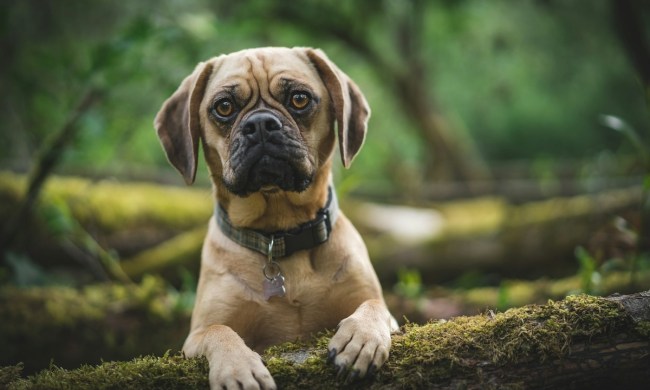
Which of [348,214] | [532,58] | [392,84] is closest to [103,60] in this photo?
[348,214]

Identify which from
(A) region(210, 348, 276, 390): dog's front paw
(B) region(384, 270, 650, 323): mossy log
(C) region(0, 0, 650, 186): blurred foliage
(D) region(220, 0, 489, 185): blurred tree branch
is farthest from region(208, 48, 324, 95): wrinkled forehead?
(D) region(220, 0, 489, 185): blurred tree branch

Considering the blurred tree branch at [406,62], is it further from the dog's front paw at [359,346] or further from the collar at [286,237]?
the dog's front paw at [359,346]

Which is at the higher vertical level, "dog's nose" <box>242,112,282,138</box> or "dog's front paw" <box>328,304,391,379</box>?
"dog's nose" <box>242,112,282,138</box>

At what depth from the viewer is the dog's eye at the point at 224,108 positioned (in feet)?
10.8

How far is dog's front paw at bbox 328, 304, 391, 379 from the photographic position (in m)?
2.37

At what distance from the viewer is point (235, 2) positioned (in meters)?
11.1

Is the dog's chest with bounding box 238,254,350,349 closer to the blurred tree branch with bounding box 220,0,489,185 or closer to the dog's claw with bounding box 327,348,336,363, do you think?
the dog's claw with bounding box 327,348,336,363

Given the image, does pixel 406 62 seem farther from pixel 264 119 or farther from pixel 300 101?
pixel 264 119

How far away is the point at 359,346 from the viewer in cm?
243

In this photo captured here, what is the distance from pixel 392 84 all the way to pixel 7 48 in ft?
26.2

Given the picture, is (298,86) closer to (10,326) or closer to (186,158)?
(186,158)

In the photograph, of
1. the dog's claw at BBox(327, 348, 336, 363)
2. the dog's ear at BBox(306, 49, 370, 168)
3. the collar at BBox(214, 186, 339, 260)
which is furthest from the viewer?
the dog's ear at BBox(306, 49, 370, 168)

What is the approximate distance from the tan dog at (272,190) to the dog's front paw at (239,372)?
393 millimetres

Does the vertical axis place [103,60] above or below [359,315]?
above
